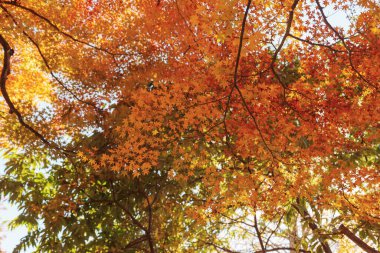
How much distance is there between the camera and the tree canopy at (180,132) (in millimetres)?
5883

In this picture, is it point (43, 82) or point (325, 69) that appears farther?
point (43, 82)

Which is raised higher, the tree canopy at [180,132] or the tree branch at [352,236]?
the tree canopy at [180,132]

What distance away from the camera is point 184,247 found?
8.42m

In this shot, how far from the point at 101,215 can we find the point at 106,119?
226 cm

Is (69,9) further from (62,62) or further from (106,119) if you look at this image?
(106,119)

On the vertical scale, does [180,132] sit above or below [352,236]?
above

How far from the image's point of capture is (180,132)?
7.23 metres

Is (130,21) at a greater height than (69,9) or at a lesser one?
lesser

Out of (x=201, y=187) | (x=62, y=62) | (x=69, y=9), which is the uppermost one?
(x=69, y=9)

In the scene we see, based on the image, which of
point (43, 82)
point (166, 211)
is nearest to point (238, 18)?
point (166, 211)

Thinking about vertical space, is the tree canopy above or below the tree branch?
above

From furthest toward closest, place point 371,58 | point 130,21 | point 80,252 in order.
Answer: point 130,21
point 80,252
point 371,58

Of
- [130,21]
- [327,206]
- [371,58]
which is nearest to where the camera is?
[371,58]

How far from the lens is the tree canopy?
588cm
